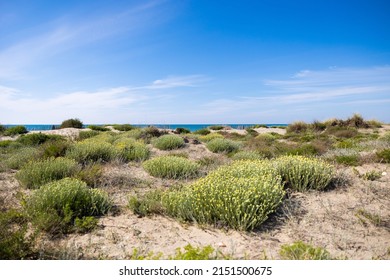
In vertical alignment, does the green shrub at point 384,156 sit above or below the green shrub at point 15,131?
below

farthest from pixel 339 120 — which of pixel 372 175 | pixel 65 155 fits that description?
pixel 65 155

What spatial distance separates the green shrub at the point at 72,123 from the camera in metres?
24.5

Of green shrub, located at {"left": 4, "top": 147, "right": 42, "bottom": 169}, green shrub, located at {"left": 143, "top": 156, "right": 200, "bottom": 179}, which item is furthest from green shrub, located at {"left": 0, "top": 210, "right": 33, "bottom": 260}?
green shrub, located at {"left": 4, "top": 147, "right": 42, "bottom": 169}

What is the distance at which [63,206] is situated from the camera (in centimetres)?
475

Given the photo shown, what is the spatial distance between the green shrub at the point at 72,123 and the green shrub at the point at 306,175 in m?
21.7

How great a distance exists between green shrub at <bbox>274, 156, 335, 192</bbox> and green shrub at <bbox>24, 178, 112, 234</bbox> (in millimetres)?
3791

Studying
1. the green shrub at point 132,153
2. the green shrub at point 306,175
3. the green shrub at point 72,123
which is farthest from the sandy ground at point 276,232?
the green shrub at point 72,123

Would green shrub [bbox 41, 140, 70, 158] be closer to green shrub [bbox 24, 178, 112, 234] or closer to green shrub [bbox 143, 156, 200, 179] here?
green shrub [bbox 143, 156, 200, 179]

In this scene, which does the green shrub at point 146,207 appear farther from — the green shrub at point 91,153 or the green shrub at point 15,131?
the green shrub at point 15,131

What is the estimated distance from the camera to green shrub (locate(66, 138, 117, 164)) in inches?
371

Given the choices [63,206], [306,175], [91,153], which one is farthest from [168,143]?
[63,206]

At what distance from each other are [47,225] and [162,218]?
176cm

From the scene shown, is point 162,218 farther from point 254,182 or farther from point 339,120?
point 339,120
